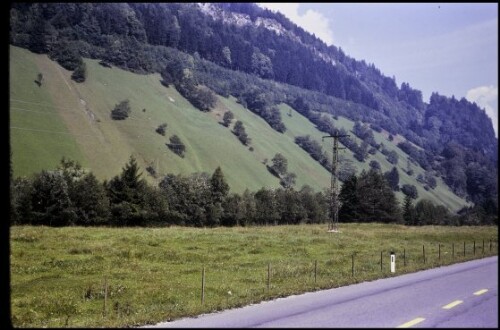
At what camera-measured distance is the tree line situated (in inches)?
2714

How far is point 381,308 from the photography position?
39.7ft

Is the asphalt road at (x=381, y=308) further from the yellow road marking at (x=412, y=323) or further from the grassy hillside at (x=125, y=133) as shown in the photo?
the grassy hillside at (x=125, y=133)

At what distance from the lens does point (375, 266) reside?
82.4 ft

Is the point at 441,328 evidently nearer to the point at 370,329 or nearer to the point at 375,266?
the point at 370,329

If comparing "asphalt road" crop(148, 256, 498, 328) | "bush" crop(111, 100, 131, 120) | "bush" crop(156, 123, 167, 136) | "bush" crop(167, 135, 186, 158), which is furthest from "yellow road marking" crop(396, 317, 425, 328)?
"bush" crop(156, 123, 167, 136)

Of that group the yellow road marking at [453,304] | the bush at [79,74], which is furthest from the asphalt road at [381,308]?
the bush at [79,74]

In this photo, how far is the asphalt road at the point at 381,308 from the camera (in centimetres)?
1004

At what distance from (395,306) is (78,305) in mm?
11095

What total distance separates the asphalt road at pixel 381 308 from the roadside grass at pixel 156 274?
131 cm

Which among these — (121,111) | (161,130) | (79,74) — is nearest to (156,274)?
(121,111)

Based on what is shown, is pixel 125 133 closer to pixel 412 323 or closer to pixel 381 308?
pixel 381 308

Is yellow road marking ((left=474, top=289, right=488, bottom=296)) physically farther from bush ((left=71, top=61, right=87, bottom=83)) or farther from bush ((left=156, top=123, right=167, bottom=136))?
bush ((left=71, top=61, right=87, bottom=83))

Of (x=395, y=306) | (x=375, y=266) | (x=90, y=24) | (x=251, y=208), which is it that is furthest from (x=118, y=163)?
(x=395, y=306)

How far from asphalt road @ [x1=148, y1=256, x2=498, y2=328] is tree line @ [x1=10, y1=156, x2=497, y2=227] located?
Result: 98.2 ft
